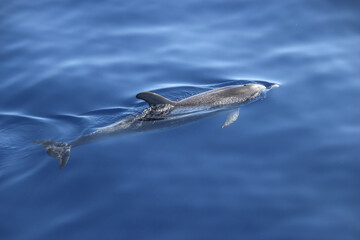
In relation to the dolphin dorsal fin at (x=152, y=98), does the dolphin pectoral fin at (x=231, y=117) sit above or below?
below

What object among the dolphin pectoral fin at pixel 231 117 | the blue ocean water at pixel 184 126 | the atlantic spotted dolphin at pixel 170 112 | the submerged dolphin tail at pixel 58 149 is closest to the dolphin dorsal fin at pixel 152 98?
the atlantic spotted dolphin at pixel 170 112

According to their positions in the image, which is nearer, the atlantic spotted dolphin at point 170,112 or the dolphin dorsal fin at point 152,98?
the atlantic spotted dolphin at point 170,112

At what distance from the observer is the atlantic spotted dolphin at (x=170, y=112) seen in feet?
31.4

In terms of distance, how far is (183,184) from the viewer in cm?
825

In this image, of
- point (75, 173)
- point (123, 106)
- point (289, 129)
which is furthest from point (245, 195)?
point (123, 106)

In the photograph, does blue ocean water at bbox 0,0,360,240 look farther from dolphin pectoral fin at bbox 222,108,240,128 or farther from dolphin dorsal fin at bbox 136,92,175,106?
dolphin dorsal fin at bbox 136,92,175,106

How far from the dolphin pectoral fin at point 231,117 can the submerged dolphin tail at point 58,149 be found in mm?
3900

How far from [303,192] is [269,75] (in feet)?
16.8

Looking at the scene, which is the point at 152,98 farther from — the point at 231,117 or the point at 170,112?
the point at 231,117

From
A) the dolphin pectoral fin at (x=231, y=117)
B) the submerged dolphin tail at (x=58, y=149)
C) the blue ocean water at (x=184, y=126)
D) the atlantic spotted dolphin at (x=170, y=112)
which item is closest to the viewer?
the blue ocean water at (x=184, y=126)

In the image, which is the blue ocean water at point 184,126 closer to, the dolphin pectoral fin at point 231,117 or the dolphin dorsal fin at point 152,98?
the dolphin pectoral fin at point 231,117

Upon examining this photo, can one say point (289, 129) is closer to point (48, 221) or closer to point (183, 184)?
point (183, 184)

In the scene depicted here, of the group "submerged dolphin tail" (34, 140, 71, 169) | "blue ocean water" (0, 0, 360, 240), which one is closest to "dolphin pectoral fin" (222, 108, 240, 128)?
"blue ocean water" (0, 0, 360, 240)

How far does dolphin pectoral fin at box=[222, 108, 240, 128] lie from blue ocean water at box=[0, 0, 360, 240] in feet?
0.50
